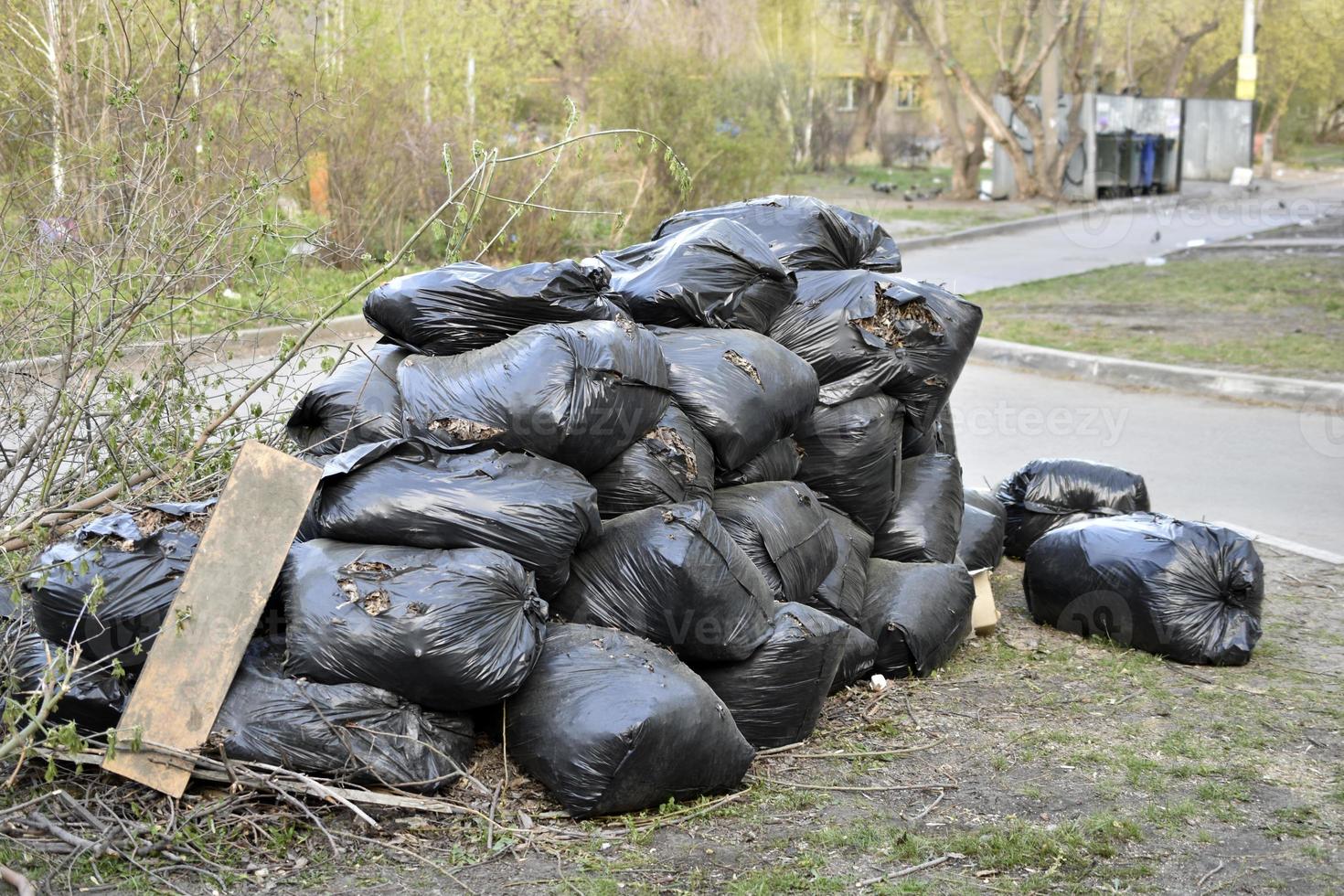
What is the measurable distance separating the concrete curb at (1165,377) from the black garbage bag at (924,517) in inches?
185

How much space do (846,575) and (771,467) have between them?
0.41 metres

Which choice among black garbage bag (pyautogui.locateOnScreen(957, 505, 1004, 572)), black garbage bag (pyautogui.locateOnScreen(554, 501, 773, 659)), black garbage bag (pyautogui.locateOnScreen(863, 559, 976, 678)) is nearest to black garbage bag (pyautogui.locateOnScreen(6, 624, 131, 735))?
black garbage bag (pyautogui.locateOnScreen(554, 501, 773, 659))

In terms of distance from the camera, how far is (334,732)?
288cm

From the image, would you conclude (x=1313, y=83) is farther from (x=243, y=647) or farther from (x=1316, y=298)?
(x=243, y=647)

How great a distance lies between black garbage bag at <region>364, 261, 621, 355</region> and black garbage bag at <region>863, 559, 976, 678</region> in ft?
4.14

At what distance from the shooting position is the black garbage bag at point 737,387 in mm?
3752

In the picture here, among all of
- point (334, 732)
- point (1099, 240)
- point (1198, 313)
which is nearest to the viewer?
point (334, 732)

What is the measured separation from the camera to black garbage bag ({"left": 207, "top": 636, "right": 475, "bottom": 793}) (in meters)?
2.88

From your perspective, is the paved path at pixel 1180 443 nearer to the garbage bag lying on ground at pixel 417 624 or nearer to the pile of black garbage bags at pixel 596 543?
the pile of black garbage bags at pixel 596 543

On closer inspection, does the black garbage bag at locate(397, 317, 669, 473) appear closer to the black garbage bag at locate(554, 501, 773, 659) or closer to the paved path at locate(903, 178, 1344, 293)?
the black garbage bag at locate(554, 501, 773, 659)

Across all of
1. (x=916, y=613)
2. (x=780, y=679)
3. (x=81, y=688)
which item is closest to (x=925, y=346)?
(x=916, y=613)

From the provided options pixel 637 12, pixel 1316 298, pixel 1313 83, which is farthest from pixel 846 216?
pixel 1313 83

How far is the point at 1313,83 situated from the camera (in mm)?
45000

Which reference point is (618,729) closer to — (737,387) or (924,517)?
(737,387)
